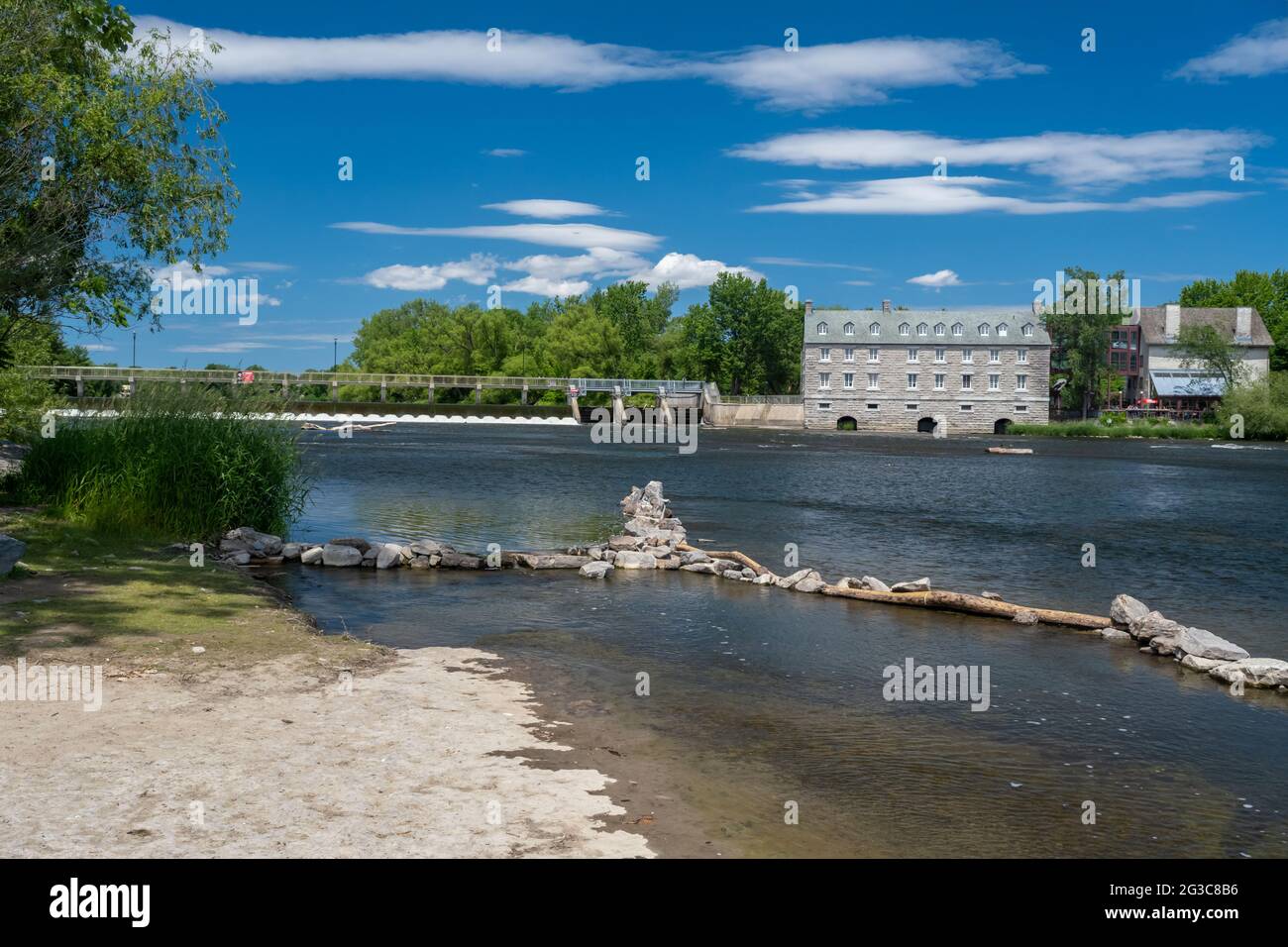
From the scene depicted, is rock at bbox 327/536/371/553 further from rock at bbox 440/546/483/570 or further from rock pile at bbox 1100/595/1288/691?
rock pile at bbox 1100/595/1288/691

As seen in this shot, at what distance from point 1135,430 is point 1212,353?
48.0ft

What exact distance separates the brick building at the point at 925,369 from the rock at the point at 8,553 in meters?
124

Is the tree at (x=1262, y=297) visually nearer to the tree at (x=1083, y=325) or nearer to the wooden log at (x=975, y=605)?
the tree at (x=1083, y=325)

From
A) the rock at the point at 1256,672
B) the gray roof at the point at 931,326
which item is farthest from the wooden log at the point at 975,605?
the gray roof at the point at 931,326

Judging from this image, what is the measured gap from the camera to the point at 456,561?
22.6m

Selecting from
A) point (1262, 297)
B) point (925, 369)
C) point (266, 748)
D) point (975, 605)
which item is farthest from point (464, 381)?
point (266, 748)

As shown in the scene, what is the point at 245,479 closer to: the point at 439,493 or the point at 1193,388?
the point at 439,493

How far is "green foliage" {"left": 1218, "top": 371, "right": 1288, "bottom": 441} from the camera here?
110 meters

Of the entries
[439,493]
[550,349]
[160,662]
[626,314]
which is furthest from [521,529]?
[626,314]

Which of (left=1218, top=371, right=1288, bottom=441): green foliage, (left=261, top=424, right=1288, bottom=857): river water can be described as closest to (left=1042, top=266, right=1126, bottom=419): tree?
(left=1218, top=371, right=1288, bottom=441): green foliage

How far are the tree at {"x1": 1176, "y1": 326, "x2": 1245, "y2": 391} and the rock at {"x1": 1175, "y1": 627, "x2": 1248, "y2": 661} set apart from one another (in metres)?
122

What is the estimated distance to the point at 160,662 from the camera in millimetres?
11914

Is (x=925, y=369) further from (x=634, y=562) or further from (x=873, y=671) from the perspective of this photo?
(x=873, y=671)
